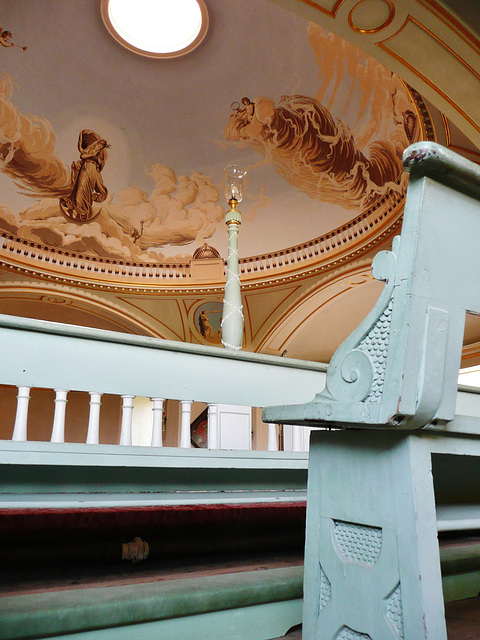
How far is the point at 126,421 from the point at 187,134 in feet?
27.3

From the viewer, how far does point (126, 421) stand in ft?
8.05

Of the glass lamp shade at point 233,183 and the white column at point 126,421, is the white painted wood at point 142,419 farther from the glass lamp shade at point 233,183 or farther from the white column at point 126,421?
the white column at point 126,421

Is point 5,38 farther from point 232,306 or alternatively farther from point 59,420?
point 59,420

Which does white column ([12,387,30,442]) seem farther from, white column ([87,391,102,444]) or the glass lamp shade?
the glass lamp shade

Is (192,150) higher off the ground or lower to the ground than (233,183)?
higher

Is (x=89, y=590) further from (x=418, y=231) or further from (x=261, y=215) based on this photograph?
(x=261, y=215)

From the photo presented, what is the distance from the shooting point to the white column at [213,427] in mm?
2658

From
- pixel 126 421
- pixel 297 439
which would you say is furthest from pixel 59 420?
pixel 297 439

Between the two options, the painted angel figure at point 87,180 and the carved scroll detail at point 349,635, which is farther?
the painted angel figure at point 87,180

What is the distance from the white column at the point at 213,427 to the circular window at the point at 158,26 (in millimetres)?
7760

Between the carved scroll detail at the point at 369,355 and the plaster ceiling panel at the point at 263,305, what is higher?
the plaster ceiling panel at the point at 263,305

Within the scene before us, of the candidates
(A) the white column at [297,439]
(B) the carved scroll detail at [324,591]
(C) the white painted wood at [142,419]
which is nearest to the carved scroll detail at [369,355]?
(B) the carved scroll detail at [324,591]

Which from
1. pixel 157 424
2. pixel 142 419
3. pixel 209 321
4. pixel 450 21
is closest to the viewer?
pixel 157 424

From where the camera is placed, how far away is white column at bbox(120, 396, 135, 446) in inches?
93.9
